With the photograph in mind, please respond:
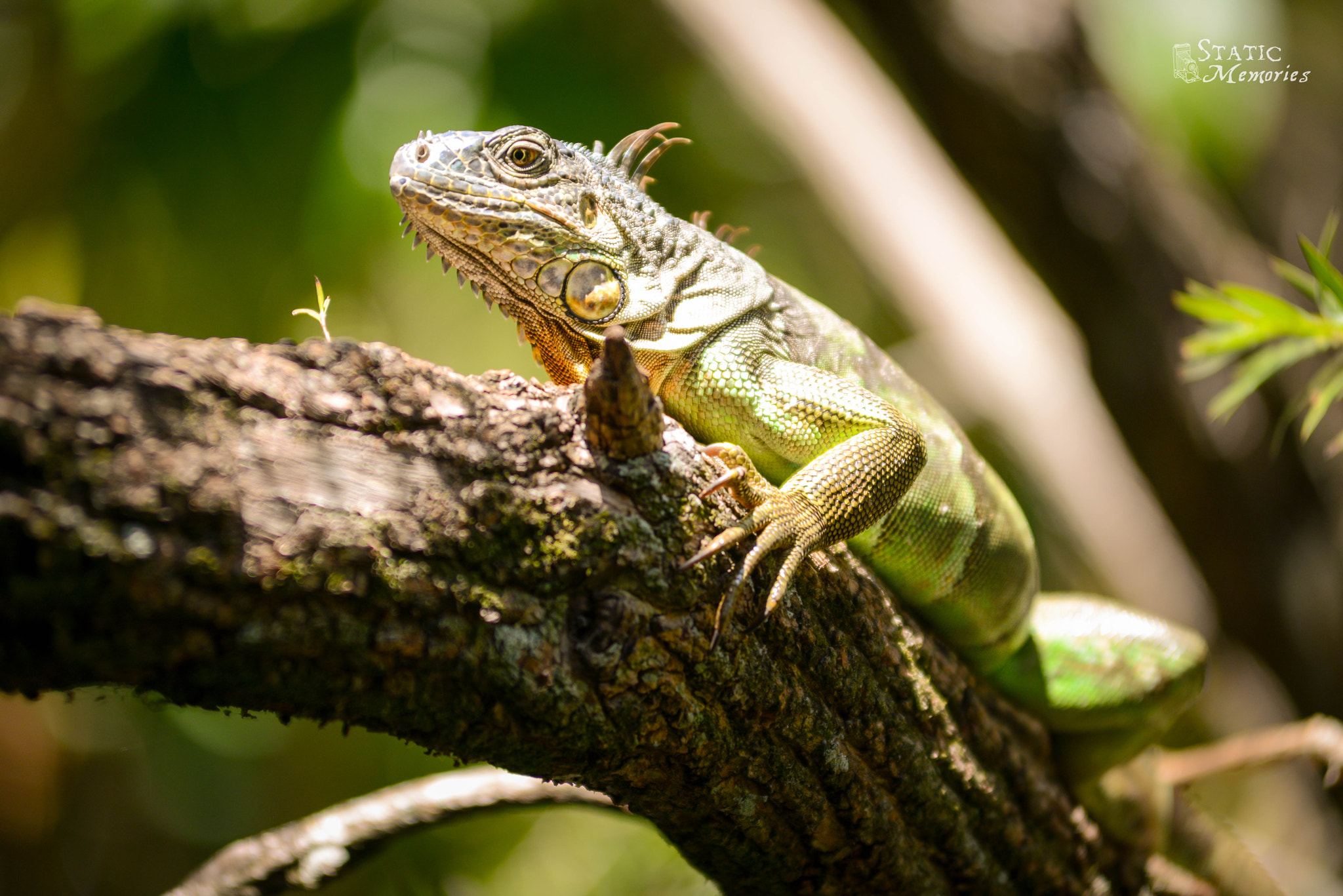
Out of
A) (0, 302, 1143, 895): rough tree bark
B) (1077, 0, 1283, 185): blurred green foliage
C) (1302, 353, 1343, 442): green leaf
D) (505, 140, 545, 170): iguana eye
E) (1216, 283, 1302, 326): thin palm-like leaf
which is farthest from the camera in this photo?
(1077, 0, 1283, 185): blurred green foliage

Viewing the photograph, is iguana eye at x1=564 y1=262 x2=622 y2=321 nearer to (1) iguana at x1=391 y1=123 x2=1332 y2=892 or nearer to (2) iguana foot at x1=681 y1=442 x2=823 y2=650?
(1) iguana at x1=391 y1=123 x2=1332 y2=892

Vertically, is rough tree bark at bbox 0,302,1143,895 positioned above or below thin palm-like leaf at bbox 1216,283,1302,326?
below

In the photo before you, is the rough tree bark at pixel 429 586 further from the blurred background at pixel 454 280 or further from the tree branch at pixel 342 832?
the blurred background at pixel 454 280

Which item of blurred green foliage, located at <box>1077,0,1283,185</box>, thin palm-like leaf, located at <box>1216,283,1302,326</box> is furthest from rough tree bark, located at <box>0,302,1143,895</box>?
blurred green foliage, located at <box>1077,0,1283,185</box>

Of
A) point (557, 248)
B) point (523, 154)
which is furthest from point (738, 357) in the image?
point (523, 154)

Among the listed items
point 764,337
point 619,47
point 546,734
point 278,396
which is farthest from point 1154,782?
point 619,47

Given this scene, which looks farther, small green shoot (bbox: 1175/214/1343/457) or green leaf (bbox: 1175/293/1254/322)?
green leaf (bbox: 1175/293/1254/322)

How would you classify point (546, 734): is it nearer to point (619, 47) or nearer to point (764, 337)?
point (764, 337)

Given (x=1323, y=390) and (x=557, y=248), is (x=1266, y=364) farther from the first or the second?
(x=557, y=248)
